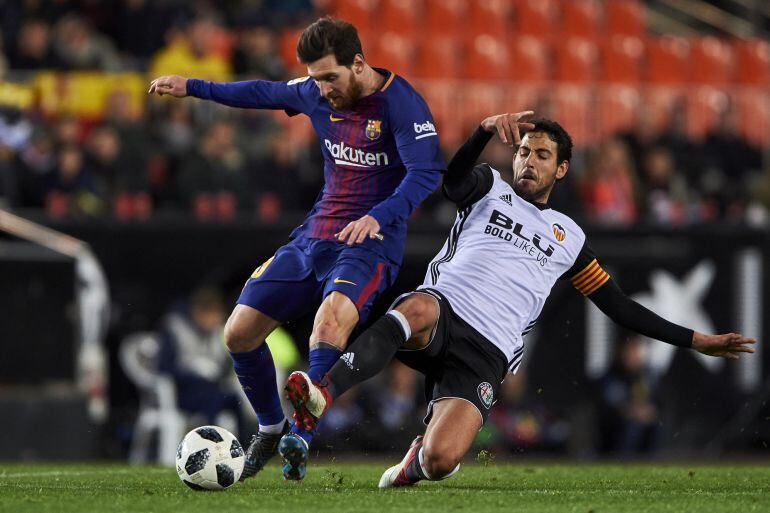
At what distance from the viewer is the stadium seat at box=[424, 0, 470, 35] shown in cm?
1777

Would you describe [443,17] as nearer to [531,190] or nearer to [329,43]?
[531,190]

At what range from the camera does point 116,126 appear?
42.8 feet

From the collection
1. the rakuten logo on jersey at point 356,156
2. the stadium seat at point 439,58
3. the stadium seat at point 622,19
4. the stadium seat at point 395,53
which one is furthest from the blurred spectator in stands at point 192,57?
the rakuten logo on jersey at point 356,156

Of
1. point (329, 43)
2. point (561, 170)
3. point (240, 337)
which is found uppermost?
point (329, 43)

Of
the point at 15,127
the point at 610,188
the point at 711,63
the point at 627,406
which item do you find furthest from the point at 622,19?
the point at 15,127

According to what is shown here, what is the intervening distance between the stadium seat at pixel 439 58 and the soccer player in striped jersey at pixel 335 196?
9493mm

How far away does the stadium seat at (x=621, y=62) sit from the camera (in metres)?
17.9

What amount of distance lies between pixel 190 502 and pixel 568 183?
8498mm

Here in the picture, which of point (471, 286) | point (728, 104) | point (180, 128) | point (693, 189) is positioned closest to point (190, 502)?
point (471, 286)

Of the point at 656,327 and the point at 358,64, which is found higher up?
the point at 358,64

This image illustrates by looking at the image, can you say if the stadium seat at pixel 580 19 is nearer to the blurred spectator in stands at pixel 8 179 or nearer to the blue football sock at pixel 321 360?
the blurred spectator in stands at pixel 8 179

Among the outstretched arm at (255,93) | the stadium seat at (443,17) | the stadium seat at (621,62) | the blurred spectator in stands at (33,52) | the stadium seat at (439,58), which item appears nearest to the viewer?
the outstretched arm at (255,93)

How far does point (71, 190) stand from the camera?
12617 millimetres

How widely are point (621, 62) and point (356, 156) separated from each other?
11.3 meters
